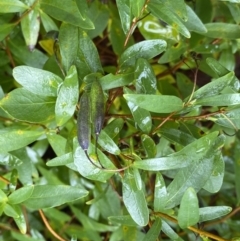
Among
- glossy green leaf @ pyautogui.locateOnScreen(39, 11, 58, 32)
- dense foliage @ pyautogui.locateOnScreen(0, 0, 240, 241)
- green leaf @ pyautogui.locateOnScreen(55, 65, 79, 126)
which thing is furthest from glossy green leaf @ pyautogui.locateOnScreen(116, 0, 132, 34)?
glossy green leaf @ pyautogui.locateOnScreen(39, 11, 58, 32)

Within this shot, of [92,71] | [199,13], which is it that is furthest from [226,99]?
[199,13]

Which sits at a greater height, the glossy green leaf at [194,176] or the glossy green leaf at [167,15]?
the glossy green leaf at [167,15]

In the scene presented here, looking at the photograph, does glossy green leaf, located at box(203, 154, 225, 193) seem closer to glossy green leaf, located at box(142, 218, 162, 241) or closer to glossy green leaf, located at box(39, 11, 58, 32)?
glossy green leaf, located at box(142, 218, 162, 241)

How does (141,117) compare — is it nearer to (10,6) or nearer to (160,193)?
(160,193)

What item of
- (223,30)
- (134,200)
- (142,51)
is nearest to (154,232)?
(134,200)

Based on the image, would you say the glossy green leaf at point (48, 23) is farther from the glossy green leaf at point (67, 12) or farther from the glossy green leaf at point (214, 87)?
the glossy green leaf at point (214, 87)

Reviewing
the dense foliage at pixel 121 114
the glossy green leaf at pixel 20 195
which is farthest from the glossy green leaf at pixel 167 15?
the glossy green leaf at pixel 20 195
